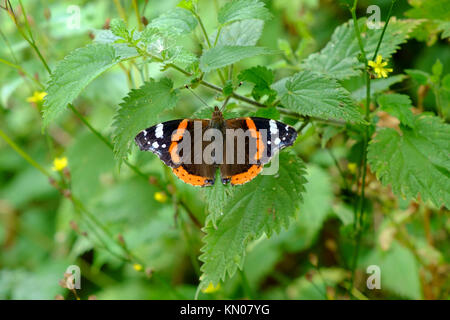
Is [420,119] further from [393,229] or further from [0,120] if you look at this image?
[0,120]

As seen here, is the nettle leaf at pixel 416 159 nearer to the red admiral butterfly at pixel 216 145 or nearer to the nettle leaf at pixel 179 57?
the red admiral butterfly at pixel 216 145

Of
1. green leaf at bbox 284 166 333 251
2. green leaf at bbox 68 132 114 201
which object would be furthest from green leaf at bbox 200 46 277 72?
green leaf at bbox 68 132 114 201

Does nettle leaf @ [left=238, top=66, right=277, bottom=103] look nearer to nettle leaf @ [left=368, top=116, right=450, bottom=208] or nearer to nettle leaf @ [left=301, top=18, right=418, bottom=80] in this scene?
nettle leaf @ [left=301, top=18, right=418, bottom=80]

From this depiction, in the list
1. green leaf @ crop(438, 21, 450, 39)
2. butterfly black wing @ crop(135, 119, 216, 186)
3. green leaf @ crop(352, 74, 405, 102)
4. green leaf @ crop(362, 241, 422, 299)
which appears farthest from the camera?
green leaf @ crop(362, 241, 422, 299)

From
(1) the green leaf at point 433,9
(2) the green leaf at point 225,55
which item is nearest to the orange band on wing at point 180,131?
(2) the green leaf at point 225,55

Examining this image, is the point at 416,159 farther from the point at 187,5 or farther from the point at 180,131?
the point at 187,5
